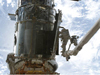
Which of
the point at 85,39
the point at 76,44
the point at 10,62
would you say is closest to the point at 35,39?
the point at 10,62

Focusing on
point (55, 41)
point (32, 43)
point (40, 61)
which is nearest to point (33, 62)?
point (40, 61)

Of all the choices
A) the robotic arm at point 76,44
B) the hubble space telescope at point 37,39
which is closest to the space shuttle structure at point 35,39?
the hubble space telescope at point 37,39

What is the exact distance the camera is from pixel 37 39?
505 inches

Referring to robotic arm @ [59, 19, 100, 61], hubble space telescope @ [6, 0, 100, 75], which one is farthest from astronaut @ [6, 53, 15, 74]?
robotic arm @ [59, 19, 100, 61]

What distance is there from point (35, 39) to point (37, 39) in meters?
0.18

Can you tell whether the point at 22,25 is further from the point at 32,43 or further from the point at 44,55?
the point at 44,55

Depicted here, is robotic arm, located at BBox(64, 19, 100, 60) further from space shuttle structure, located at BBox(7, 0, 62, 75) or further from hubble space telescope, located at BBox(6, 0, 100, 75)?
space shuttle structure, located at BBox(7, 0, 62, 75)

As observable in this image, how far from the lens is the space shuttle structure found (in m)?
12.4

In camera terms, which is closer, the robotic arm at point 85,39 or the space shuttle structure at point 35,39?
the robotic arm at point 85,39

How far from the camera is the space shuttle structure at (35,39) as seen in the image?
12414 mm

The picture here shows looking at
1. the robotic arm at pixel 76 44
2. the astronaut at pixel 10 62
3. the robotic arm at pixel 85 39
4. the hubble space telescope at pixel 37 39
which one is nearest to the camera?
the robotic arm at pixel 85 39

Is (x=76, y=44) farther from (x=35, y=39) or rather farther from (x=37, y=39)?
(x=35, y=39)

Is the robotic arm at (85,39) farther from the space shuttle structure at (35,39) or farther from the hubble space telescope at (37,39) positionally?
the space shuttle structure at (35,39)

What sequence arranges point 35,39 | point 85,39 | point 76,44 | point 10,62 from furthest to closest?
point 76,44, point 35,39, point 10,62, point 85,39
